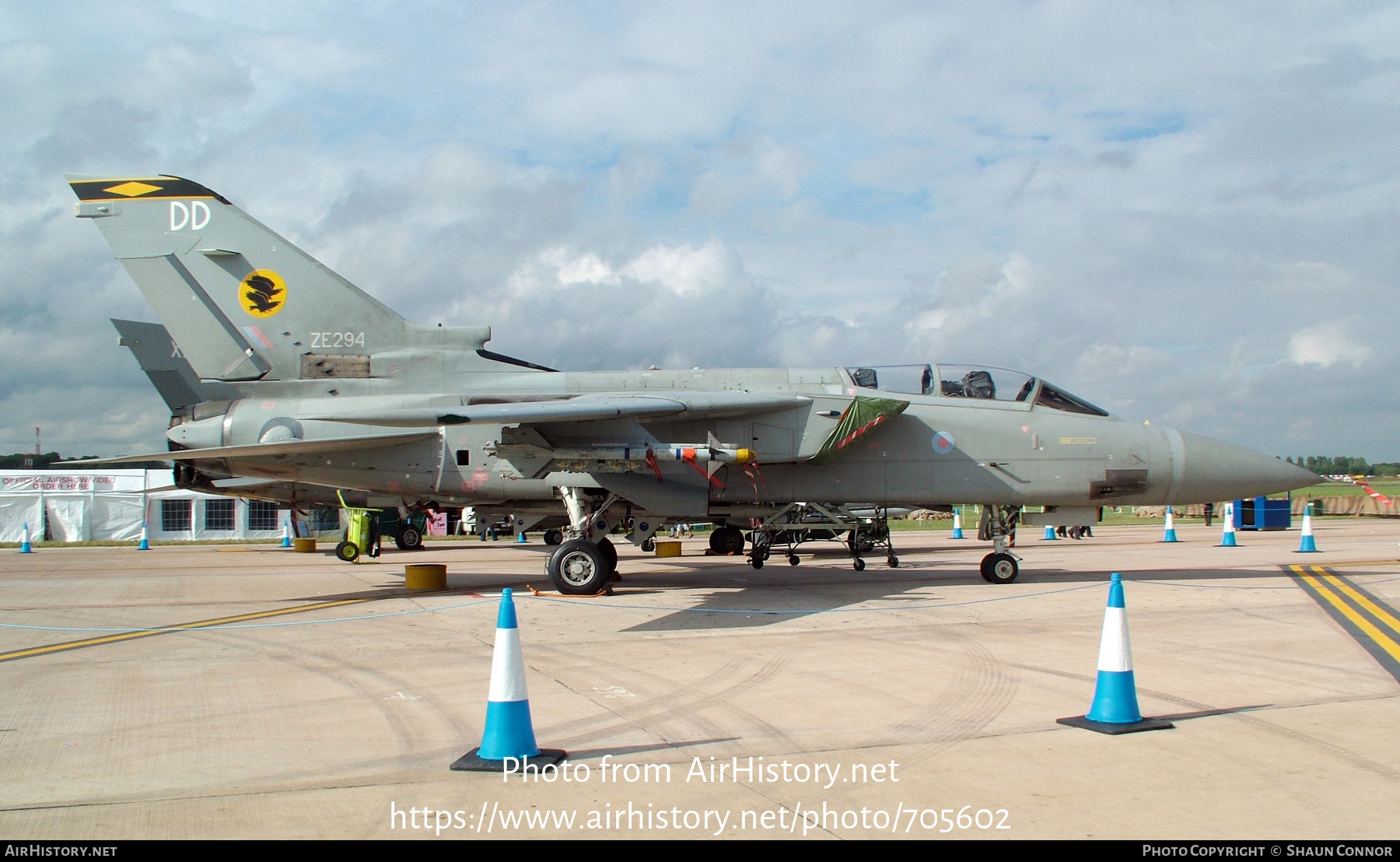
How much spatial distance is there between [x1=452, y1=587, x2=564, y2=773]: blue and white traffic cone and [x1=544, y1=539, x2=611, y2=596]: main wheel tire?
23.7 ft

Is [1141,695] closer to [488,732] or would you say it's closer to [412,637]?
[488,732]

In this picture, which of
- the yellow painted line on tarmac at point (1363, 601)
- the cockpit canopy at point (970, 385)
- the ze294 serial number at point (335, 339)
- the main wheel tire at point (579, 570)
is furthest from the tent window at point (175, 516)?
the yellow painted line on tarmac at point (1363, 601)

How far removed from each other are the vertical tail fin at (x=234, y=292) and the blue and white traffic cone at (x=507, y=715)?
27.8 feet

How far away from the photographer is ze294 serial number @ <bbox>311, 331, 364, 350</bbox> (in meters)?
11.8

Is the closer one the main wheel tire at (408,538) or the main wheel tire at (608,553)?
the main wheel tire at (608,553)

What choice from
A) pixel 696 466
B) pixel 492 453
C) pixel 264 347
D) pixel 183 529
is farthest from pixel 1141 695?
pixel 183 529

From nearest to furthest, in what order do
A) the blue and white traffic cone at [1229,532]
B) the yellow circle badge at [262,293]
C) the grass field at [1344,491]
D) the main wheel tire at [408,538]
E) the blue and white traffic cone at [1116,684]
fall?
the blue and white traffic cone at [1116,684], the yellow circle badge at [262,293], the blue and white traffic cone at [1229,532], the main wheel tire at [408,538], the grass field at [1344,491]

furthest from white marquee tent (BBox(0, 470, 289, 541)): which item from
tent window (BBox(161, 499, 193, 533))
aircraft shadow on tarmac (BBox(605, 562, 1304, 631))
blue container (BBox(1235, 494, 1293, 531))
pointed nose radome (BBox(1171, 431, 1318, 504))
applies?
blue container (BBox(1235, 494, 1293, 531))

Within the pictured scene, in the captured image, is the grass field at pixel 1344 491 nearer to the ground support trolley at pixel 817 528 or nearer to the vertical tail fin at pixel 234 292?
the ground support trolley at pixel 817 528

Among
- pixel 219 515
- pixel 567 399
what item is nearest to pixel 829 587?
pixel 567 399

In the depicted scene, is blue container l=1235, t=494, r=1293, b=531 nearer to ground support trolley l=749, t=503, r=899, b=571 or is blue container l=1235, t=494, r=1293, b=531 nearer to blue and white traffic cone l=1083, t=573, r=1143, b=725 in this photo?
ground support trolley l=749, t=503, r=899, b=571

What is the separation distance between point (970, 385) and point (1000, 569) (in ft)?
8.78

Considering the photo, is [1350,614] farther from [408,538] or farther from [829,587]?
[408,538]

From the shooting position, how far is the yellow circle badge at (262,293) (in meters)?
11.7
